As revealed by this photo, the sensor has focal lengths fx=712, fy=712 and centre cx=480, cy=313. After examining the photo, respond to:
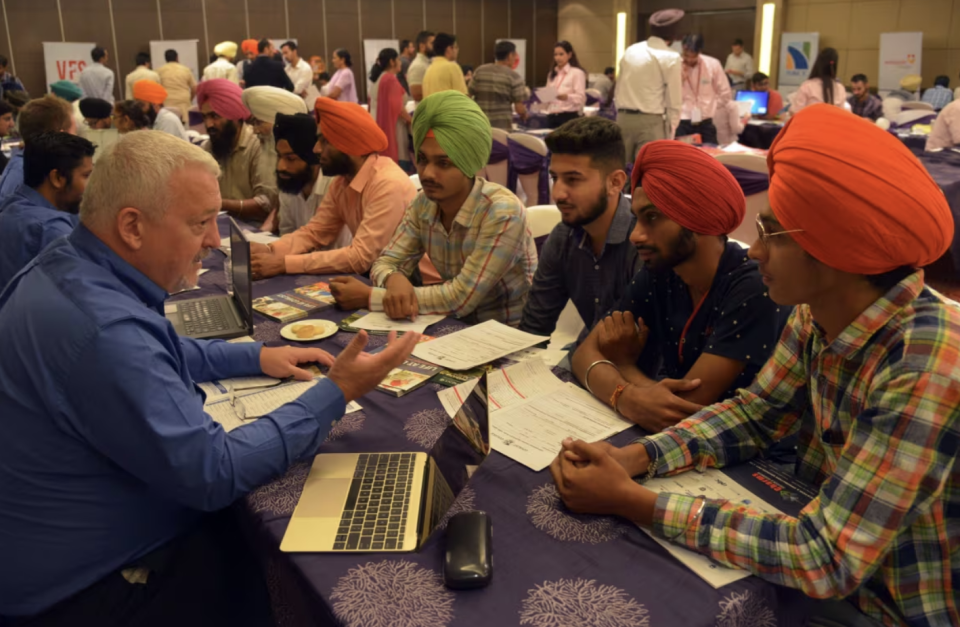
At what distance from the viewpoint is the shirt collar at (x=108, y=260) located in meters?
1.34

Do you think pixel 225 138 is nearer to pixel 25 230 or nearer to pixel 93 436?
pixel 25 230

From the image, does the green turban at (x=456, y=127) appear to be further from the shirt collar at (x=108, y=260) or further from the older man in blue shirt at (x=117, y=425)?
the shirt collar at (x=108, y=260)

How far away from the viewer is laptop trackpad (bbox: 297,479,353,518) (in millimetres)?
1321

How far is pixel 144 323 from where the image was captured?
1.27 m

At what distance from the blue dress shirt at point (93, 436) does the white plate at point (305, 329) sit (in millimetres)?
785

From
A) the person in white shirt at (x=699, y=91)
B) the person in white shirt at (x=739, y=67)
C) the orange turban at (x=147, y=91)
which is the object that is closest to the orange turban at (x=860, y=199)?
the person in white shirt at (x=699, y=91)

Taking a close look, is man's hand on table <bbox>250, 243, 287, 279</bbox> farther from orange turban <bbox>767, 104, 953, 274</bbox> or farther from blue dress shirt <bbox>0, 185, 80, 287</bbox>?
orange turban <bbox>767, 104, 953, 274</bbox>

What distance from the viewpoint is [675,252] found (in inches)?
71.2

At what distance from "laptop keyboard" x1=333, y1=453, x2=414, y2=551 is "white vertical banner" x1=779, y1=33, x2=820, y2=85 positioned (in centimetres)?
1259

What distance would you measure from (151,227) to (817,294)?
122 cm

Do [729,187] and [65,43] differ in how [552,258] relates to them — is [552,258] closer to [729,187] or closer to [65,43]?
[729,187]

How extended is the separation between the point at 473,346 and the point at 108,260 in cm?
101

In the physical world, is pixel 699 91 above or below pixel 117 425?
above

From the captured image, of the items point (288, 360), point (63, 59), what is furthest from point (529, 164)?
point (63, 59)
